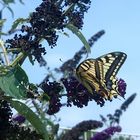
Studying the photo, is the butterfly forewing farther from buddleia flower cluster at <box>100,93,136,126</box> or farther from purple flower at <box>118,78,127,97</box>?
buddleia flower cluster at <box>100,93,136,126</box>

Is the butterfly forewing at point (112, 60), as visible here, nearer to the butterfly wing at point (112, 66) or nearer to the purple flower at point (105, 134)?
the butterfly wing at point (112, 66)

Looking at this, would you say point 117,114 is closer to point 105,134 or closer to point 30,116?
point 105,134

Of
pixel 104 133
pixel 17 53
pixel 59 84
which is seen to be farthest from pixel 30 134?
pixel 104 133

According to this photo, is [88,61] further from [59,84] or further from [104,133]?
[104,133]

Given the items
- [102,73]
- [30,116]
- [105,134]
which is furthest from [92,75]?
[105,134]

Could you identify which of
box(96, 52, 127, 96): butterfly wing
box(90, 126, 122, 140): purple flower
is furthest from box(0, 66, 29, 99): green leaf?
box(90, 126, 122, 140): purple flower

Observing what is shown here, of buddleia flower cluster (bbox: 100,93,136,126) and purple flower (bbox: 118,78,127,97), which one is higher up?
buddleia flower cluster (bbox: 100,93,136,126)
